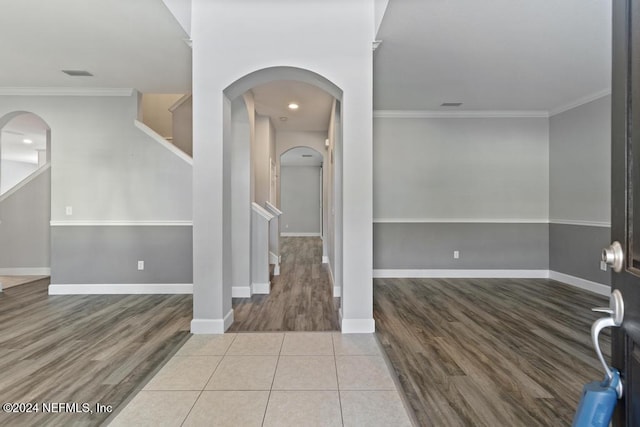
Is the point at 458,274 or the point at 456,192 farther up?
the point at 456,192

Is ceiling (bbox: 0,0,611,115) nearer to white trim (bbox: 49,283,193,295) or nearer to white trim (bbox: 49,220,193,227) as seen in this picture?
white trim (bbox: 49,220,193,227)

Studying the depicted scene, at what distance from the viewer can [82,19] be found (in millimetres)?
2604

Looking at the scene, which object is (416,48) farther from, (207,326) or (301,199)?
(301,199)

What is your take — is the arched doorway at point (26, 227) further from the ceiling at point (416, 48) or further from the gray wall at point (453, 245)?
the gray wall at point (453, 245)

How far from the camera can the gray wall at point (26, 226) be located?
4.85 m

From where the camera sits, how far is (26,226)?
4.90 metres

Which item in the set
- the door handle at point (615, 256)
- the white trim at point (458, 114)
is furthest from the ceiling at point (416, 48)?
the door handle at point (615, 256)

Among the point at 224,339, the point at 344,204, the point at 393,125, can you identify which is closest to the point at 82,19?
the point at 344,204

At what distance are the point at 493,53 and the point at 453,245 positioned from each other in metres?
2.87

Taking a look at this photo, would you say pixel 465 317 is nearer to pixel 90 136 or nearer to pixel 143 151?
pixel 143 151

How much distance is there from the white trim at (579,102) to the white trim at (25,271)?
7922mm

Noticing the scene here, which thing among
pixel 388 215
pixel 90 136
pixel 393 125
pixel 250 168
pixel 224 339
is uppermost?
pixel 393 125

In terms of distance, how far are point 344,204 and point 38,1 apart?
271 cm

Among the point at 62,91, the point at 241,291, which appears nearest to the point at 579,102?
the point at 241,291
